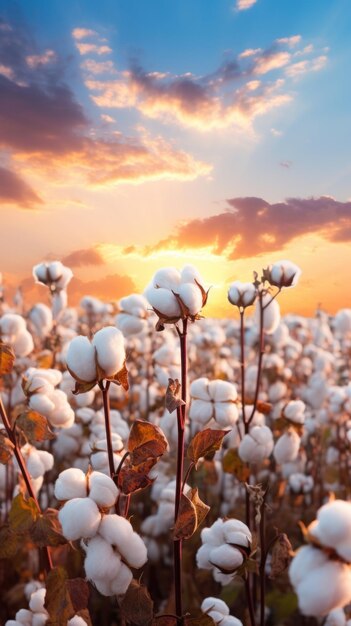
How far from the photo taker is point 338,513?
96cm

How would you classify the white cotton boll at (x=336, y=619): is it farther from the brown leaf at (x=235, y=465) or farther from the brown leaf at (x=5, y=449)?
the brown leaf at (x=5, y=449)

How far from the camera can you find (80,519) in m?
1.29

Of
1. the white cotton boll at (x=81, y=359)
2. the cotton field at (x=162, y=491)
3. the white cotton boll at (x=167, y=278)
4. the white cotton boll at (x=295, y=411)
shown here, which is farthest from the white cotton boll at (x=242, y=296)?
the white cotton boll at (x=81, y=359)

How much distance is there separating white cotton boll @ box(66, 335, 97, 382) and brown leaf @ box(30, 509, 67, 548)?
0.48 metres

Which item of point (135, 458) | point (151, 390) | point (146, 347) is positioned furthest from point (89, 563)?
point (146, 347)

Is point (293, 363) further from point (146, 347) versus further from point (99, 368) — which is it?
point (99, 368)

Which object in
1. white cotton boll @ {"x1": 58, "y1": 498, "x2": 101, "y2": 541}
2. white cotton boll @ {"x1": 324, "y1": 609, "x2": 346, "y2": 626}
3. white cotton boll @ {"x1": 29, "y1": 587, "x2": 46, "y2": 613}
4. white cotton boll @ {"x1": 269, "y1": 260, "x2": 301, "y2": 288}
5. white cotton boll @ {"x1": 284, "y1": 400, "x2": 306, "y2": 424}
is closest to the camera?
white cotton boll @ {"x1": 58, "y1": 498, "x2": 101, "y2": 541}

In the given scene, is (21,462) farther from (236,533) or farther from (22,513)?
(236,533)

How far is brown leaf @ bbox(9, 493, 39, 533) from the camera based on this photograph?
5.50 feet

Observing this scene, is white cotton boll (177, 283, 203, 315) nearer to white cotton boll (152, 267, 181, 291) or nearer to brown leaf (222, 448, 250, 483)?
white cotton boll (152, 267, 181, 291)

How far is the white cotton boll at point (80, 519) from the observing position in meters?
1.29

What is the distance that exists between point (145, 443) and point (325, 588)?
0.58 metres

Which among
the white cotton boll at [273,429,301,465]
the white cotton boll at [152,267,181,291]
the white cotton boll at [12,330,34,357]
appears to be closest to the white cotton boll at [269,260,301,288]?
the white cotton boll at [273,429,301,465]

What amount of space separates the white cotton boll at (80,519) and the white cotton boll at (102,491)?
29mm
